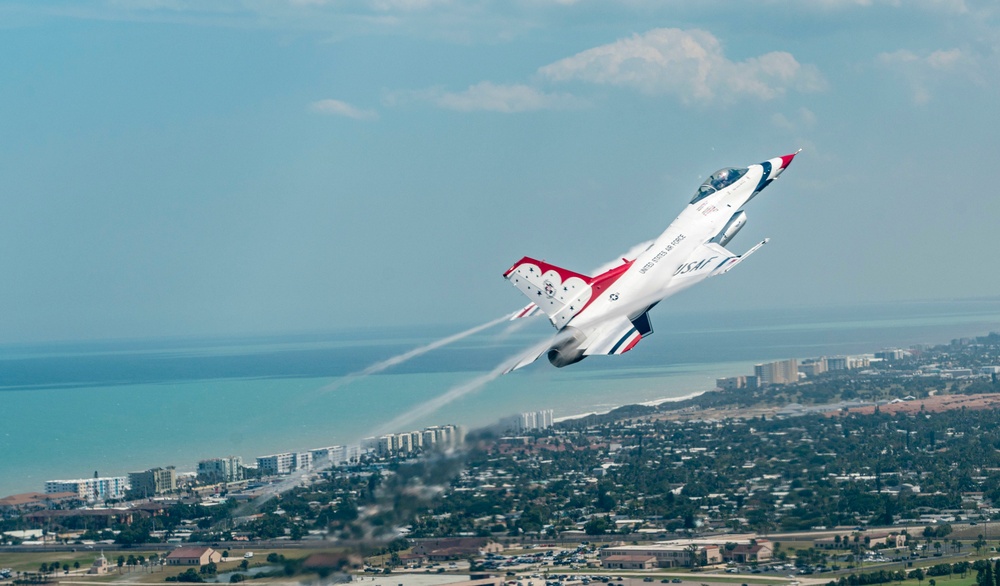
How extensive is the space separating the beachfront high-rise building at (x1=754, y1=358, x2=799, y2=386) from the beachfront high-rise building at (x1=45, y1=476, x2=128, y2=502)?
61894 millimetres

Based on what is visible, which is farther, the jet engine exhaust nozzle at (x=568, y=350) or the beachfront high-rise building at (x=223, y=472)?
the beachfront high-rise building at (x=223, y=472)

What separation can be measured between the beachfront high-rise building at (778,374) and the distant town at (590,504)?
2348 centimetres

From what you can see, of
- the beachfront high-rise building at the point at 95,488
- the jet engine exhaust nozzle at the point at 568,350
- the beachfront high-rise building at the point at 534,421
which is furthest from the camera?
the beachfront high-rise building at the point at 534,421

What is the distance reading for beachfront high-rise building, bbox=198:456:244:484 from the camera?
7788cm

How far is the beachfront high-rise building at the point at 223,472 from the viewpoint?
7788cm

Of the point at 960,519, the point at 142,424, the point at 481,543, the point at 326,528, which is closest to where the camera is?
the point at 326,528

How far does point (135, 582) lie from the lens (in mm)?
49219

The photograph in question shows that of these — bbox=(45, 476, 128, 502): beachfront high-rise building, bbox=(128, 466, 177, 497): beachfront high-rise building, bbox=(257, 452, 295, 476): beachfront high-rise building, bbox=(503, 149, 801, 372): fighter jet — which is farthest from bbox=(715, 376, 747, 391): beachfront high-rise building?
bbox=(503, 149, 801, 372): fighter jet

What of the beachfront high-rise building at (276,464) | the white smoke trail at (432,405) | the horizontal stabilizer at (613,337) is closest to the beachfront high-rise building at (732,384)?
the beachfront high-rise building at (276,464)

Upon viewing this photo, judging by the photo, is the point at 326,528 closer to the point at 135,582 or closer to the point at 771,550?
the point at 135,582

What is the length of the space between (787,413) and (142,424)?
239 ft

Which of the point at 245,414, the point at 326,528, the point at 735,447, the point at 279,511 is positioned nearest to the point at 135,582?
the point at 279,511

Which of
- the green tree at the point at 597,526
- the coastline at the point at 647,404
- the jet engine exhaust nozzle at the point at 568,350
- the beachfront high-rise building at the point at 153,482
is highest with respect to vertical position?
the coastline at the point at 647,404

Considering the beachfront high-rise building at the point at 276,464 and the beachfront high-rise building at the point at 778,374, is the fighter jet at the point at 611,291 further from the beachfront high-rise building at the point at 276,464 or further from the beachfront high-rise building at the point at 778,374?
the beachfront high-rise building at the point at 778,374
